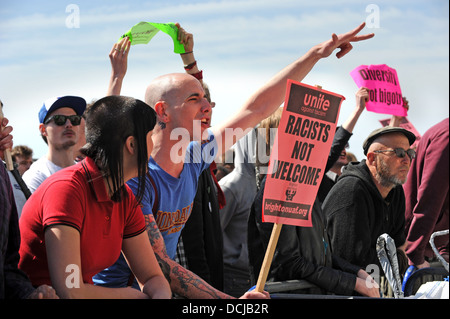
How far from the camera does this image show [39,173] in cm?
394

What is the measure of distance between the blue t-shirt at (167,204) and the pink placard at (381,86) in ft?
7.57

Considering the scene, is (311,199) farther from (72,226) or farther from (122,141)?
(72,226)

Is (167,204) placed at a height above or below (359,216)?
above

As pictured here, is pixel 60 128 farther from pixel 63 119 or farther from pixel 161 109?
pixel 161 109

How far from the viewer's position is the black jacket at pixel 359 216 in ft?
13.9

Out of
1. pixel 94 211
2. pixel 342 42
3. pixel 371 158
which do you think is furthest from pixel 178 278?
pixel 371 158

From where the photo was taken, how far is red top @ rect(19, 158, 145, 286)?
2.25 meters

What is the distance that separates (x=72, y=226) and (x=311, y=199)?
1.16 meters

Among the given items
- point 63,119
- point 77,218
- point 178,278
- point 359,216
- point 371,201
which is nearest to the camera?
point 77,218

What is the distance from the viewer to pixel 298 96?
109 inches

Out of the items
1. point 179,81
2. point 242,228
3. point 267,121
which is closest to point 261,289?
point 179,81

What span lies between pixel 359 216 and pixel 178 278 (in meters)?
1.93

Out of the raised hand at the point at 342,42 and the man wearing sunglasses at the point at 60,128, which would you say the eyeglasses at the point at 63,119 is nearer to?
the man wearing sunglasses at the point at 60,128

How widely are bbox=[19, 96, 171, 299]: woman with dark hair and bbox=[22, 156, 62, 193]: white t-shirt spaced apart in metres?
1.51
